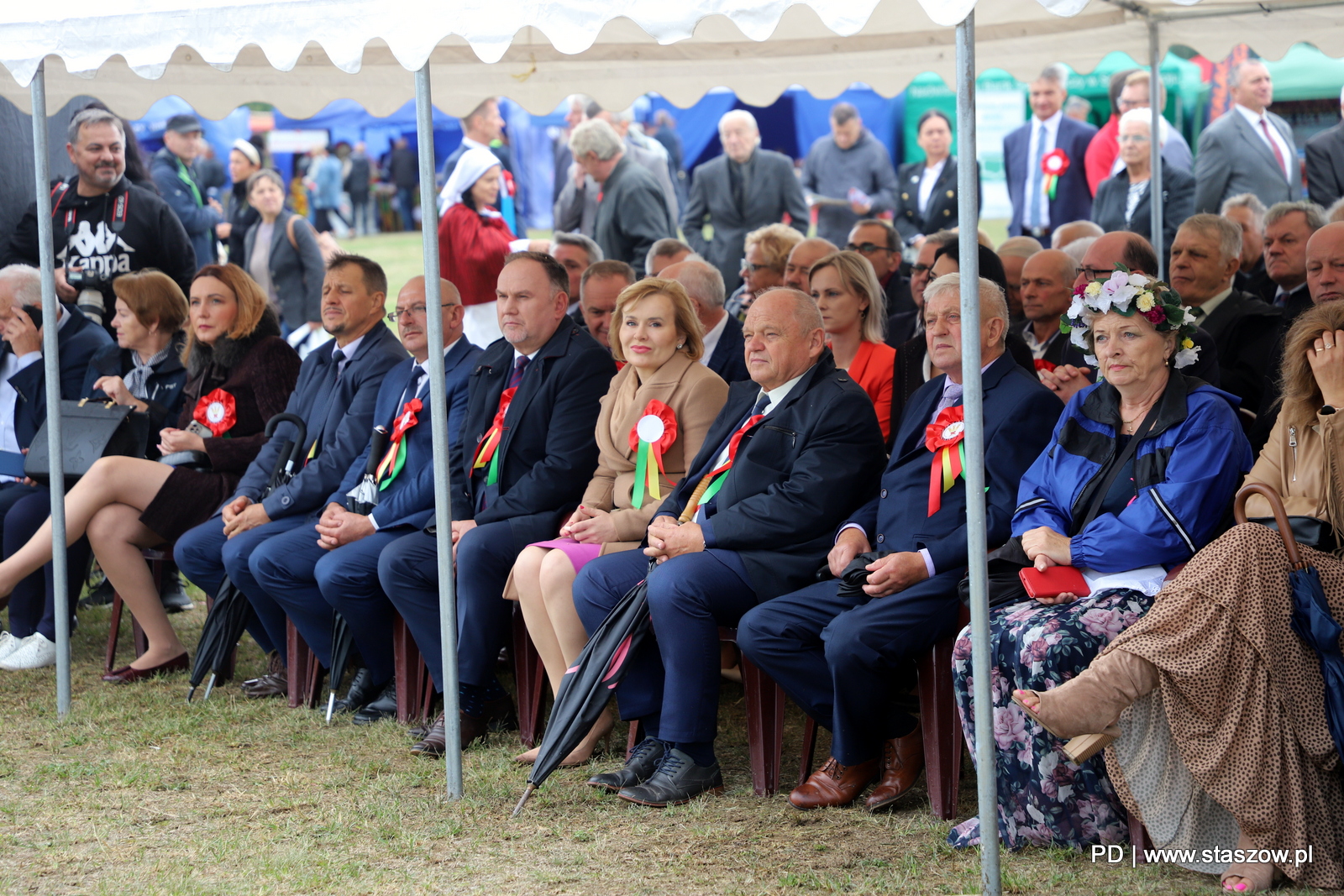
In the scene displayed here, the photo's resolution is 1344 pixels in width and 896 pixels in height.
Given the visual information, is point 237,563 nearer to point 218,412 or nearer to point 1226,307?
point 218,412

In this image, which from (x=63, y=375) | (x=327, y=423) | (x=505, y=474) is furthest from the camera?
(x=63, y=375)

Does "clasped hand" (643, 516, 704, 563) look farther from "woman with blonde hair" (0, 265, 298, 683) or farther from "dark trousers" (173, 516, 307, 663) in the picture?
"woman with blonde hair" (0, 265, 298, 683)

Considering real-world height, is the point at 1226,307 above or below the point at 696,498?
above

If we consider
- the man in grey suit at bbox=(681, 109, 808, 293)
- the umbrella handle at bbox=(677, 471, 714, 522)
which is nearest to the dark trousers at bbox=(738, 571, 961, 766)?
the umbrella handle at bbox=(677, 471, 714, 522)

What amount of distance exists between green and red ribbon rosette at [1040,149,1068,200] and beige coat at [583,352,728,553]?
567cm

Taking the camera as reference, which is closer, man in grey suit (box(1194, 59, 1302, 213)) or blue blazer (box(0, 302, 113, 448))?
blue blazer (box(0, 302, 113, 448))

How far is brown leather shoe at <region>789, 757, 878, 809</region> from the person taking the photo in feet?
12.6

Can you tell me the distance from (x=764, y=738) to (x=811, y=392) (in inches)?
39.1

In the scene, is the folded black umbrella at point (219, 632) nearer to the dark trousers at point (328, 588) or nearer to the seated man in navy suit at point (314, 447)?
the seated man in navy suit at point (314, 447)

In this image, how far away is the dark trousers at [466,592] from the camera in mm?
4520

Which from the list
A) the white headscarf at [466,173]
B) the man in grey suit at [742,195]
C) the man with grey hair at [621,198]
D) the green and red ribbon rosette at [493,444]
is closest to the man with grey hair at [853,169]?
the man in grey suit at [742,195]

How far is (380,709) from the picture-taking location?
16.1 ft

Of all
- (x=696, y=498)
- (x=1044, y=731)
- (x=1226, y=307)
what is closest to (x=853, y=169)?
(x=1226, y=307)

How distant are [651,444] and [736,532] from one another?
0.59m
